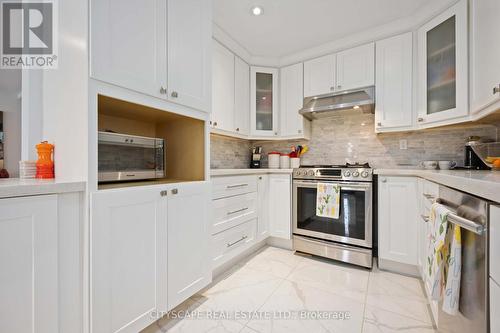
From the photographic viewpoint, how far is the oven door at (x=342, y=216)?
2.11m

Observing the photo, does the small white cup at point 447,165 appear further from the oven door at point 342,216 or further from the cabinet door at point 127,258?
the cabinet door at point 127,258

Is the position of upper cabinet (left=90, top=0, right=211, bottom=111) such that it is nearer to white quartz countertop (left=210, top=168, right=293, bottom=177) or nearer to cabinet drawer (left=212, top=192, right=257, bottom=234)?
white quartz countertop (left=210, top=168, right=293, bottom=177)

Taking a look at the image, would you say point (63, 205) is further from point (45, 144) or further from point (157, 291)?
point (157, 291)

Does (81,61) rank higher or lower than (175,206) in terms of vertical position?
higher

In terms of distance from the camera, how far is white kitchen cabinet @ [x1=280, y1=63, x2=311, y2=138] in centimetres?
281

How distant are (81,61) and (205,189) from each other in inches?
38.3

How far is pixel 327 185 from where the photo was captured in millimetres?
2264

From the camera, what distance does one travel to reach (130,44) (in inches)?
42.7

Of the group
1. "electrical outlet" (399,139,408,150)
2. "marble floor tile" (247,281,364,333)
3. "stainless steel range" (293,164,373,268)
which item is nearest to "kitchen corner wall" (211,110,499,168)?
"electrical outlet" (399,139,408,150)

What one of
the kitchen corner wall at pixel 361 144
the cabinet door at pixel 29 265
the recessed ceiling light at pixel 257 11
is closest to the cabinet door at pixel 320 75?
the kitchen corner wall at pixel 361 144

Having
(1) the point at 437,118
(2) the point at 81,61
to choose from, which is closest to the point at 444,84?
(1) the point at 437,118

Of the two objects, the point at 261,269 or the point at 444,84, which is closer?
the point at 444,84

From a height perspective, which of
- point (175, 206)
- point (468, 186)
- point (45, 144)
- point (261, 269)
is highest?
point (45, 144)

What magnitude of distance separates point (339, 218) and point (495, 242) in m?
1.71
